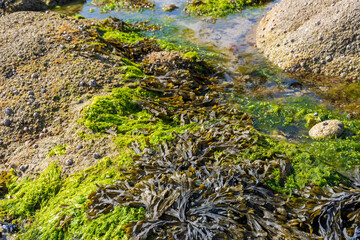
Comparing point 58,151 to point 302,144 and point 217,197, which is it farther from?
point 302,144

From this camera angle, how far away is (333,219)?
7.97 ft

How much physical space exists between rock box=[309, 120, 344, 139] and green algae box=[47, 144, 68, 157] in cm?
330

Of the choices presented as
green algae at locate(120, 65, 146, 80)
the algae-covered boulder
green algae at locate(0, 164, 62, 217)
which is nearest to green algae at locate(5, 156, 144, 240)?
green algae at locate(0, 164, 62, 217)

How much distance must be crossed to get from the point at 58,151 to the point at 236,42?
4.60 m

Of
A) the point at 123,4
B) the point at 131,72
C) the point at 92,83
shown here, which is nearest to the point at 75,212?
the point at 92,83

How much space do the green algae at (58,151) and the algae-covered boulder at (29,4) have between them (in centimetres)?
729

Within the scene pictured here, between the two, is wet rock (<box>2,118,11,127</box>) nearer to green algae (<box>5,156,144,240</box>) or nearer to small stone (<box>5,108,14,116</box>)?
small stone (<box>5,108,14,116</box>)

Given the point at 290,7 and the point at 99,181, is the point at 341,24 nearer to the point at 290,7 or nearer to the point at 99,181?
the point at 290,7

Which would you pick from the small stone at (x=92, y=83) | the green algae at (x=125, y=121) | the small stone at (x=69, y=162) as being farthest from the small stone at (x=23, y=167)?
the small stone at (x=92, y=83)

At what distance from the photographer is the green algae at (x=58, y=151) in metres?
3.40

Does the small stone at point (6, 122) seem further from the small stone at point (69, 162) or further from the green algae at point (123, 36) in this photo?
the green algae at point (123, 36)

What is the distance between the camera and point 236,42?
631 cm

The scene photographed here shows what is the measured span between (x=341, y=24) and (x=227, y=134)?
3.45 meters

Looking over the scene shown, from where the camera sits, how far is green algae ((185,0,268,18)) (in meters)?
7.50
